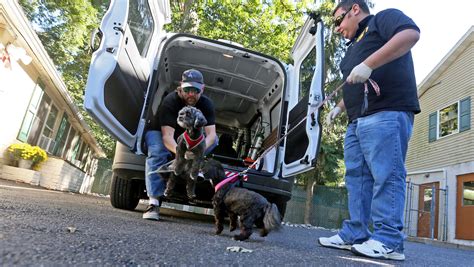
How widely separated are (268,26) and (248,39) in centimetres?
121

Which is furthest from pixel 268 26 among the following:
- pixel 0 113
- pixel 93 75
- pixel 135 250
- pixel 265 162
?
pixel 135 250

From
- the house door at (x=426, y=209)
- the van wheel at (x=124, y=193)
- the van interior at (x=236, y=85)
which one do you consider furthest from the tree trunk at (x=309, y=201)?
the van wheel at (x=124, y=193)

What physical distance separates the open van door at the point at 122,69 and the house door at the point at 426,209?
11.9 m

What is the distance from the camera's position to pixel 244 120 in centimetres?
701

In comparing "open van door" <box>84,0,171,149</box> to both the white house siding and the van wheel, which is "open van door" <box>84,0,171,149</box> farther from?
the white house siding

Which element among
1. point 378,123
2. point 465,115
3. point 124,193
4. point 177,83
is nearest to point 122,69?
point 124,193

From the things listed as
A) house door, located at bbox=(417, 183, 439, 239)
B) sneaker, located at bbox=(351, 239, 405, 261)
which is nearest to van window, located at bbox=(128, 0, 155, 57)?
sneaker, located at bbox=(351, 239, 405, 261)

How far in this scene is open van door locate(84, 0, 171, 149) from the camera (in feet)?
9.86

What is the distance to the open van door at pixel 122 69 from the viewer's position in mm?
3006

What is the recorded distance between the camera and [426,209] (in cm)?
1402

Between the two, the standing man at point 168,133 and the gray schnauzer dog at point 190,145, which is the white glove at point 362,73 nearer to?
the gray schnauzer dog at point 190,145

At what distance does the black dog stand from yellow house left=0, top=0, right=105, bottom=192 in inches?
286

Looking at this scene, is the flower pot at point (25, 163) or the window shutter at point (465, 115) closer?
the flower pot at point (25, 163)

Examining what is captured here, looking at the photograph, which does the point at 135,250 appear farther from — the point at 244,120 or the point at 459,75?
the point at 459,75
